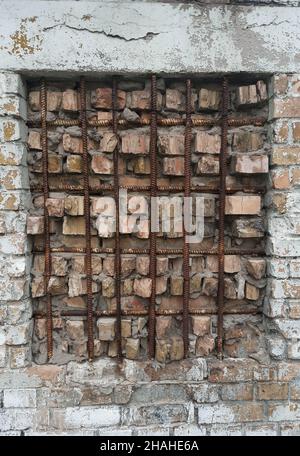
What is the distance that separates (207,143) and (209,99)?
0.24 m

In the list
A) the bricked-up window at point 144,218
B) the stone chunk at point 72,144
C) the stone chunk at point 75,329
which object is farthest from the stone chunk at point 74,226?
the stone chunk at point 75,329

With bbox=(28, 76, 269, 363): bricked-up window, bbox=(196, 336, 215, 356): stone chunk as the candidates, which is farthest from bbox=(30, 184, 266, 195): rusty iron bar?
bbox=(196, 336, 215, 356): stone chunk

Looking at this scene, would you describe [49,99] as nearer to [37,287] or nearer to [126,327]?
[37,287]

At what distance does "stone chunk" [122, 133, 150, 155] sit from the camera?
2070 mm

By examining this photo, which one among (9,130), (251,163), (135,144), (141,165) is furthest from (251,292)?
(9,130)

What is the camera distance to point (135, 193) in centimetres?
213

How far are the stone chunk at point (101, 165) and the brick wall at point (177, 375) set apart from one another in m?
0.36

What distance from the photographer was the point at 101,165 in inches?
82.1

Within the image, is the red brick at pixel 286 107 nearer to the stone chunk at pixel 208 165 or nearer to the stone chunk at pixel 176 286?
the stone chunk at pixel 208 165

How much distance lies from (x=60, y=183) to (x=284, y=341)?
1.48m

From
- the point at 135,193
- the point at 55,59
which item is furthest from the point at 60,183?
the point at 55,59

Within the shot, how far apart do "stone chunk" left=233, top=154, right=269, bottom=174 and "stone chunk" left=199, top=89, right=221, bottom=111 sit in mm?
303

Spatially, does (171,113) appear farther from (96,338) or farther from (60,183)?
(96,338)
